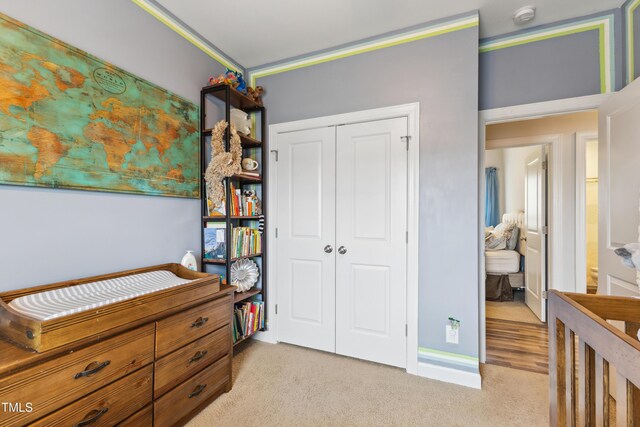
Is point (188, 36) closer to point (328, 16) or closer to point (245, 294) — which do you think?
point (328, 16)

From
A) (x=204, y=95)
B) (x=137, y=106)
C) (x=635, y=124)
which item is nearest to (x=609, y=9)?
(x=635, y=124)

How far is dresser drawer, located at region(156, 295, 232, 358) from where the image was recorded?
1.41 meters

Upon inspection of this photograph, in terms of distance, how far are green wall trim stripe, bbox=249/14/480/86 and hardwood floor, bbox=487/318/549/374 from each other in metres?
2.62

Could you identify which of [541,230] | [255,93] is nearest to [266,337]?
[255,93]

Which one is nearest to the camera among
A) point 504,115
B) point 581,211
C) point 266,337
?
point 504,115

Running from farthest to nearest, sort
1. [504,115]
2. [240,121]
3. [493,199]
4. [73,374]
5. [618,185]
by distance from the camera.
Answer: [493,199]
[240,121]
[504,115]
[618,185]
[73,374]

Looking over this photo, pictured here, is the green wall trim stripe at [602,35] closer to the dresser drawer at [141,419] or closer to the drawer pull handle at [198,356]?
the drawer pull handle at [198,356]

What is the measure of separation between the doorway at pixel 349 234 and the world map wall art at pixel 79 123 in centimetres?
97

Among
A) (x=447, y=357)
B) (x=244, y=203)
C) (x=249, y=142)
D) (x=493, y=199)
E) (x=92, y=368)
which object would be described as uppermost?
(x=249, y=142)

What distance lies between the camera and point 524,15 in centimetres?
195

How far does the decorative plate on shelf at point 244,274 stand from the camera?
7.73 feet

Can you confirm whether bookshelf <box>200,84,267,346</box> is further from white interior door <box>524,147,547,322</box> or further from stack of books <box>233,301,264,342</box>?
white interior door <box>524,147,547,322</box>

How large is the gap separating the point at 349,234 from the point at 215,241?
3.55 feet

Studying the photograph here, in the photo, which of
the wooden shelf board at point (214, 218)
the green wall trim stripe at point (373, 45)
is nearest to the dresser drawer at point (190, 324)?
the wooden shelf board at point (214, 218)
